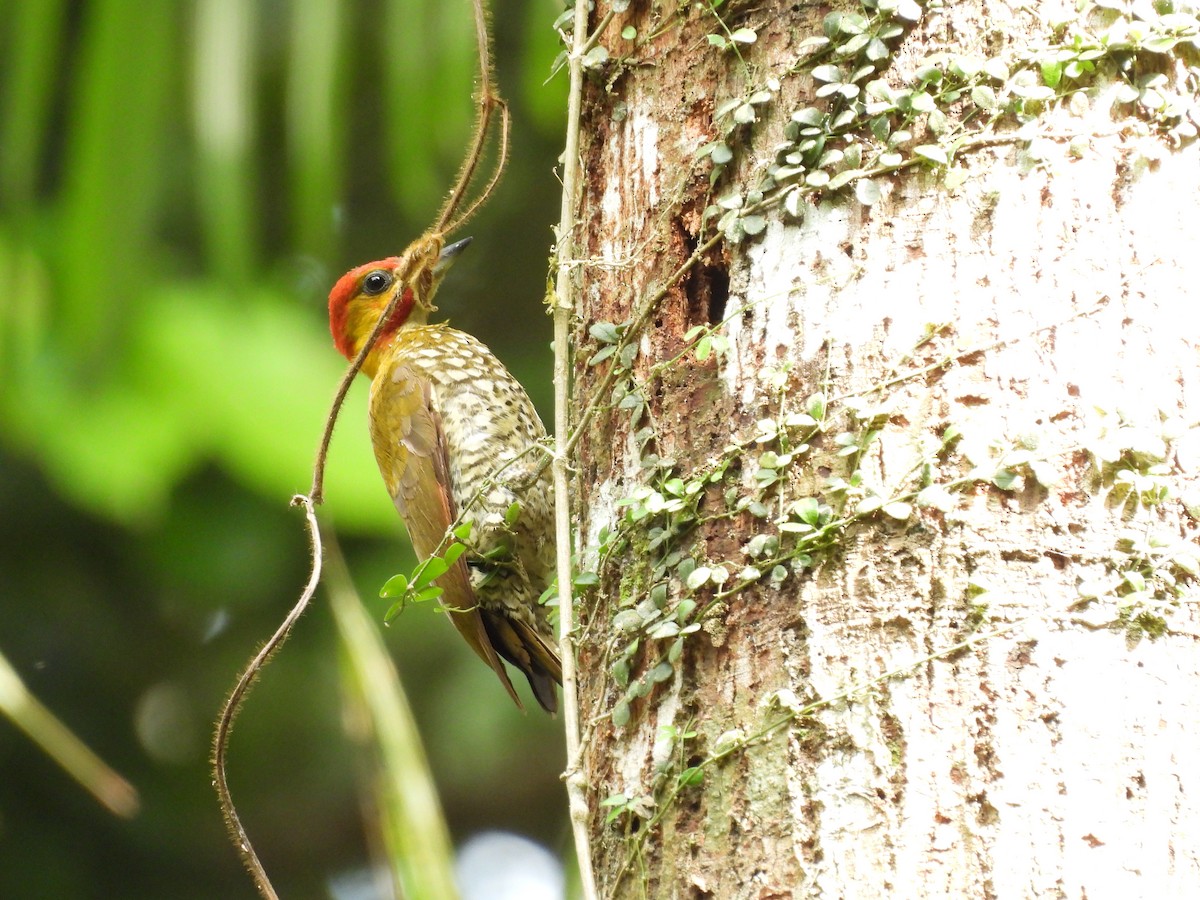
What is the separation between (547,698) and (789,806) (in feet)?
5.94

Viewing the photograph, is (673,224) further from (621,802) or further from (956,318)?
(621,802)

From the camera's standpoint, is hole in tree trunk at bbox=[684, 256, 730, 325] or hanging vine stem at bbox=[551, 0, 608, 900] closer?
hanging vine stem at bbox=[551, 0, 608, 900]

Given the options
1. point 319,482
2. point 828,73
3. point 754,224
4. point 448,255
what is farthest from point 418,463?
point 828,73

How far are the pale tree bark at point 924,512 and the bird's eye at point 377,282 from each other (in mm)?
2433

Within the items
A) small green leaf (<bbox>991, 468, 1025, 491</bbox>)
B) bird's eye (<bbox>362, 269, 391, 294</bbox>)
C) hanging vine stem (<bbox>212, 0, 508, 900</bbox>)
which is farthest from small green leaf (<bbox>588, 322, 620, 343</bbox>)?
bird's eye (<bbox>362, 269, 391, 294</bbox>)

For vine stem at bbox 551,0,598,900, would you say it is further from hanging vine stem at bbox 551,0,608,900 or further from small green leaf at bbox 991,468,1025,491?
small green leaf at bbox 991,468,1025,491

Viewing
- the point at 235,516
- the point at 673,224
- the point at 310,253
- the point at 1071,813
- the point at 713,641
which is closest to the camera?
the point at 1071,813

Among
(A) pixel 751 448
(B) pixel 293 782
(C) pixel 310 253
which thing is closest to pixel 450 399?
(C) pixel 310 253

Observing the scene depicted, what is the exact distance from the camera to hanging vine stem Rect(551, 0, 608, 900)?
170cm

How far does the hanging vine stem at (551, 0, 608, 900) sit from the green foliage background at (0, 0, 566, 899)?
0.34m

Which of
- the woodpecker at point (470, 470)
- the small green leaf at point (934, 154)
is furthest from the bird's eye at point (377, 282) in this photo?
the small green leaf at point (934, 154)

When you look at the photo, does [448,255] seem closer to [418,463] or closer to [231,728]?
[418,463]

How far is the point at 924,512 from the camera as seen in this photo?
1.49m

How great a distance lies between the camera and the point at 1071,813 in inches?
53.3
